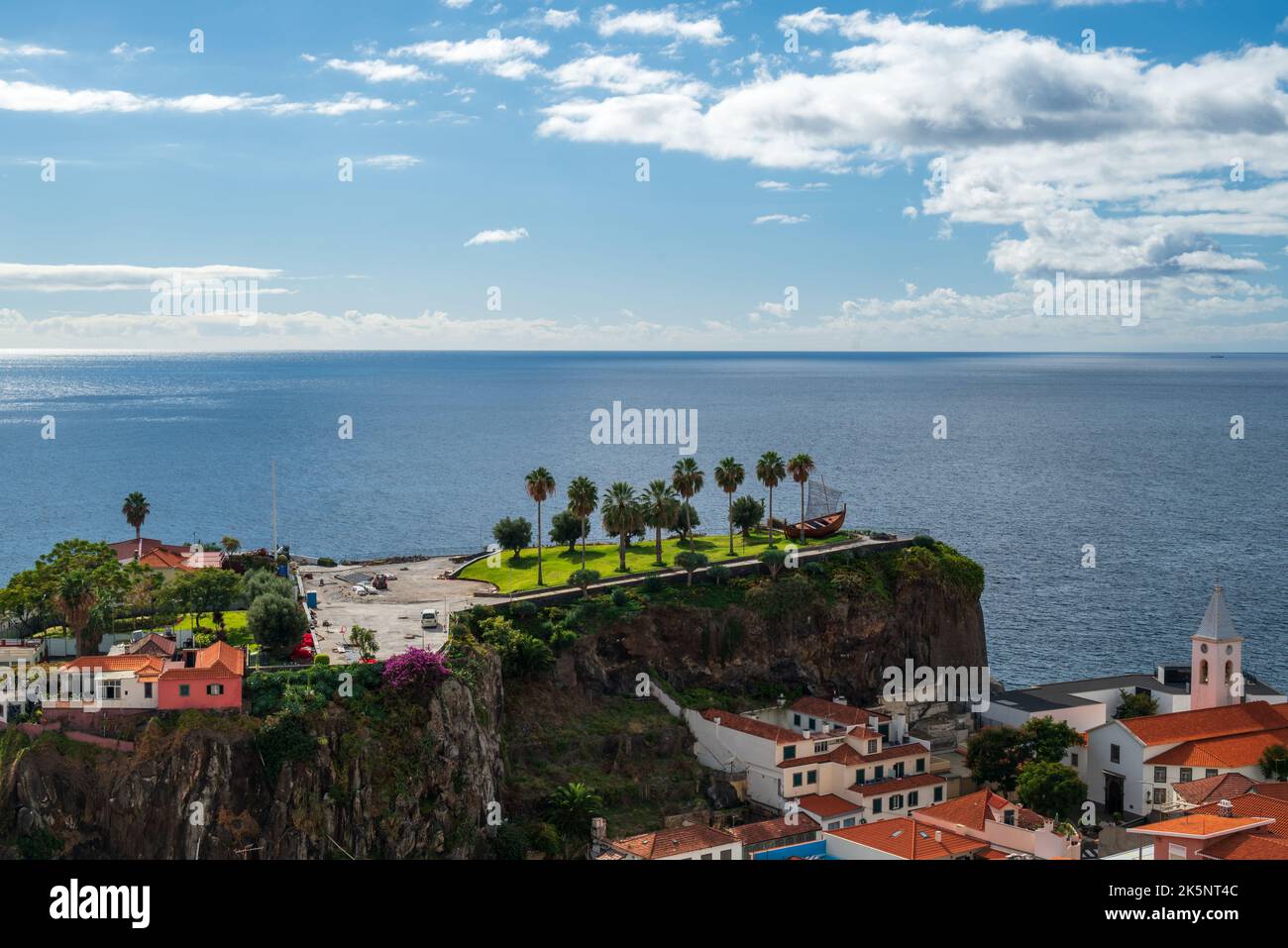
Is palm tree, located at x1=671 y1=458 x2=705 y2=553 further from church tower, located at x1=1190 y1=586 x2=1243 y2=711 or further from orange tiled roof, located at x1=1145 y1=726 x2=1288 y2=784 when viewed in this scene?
church tower, located at x1=1190 y1=586 x2=1243 y2=711

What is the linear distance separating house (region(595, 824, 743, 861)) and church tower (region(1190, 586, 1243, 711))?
3604 centimetres

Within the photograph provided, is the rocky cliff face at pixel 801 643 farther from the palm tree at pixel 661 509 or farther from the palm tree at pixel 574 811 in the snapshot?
the palm tree at pixel 574 811

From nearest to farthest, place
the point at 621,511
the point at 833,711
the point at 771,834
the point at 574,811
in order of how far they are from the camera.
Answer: the point at 771,834
the point at 574,811
the point at 833,711
the point at 621,511

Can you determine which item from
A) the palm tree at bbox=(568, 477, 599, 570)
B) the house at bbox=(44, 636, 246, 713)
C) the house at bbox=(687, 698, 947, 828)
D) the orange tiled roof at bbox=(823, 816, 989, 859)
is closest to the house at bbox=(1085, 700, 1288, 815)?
the house at bbox=(687, 698, 947, 828)

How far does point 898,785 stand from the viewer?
68312 mm

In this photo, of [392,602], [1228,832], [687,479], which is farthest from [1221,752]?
[392,602]

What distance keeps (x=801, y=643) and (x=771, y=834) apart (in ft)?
70.4

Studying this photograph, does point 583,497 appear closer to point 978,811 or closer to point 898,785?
point 898,785

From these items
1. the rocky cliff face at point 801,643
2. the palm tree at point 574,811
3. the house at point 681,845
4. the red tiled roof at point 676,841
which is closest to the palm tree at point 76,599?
the palm tree at point 574,811

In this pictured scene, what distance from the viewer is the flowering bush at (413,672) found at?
60.0m

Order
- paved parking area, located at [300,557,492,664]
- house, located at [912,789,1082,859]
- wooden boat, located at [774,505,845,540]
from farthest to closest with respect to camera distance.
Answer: wooden boat, located at [774,505,845,540], paved parking area, located at [300,557,492,664], house, located at [912,789,1082,859]

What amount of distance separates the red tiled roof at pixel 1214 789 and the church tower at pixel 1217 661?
12.8m

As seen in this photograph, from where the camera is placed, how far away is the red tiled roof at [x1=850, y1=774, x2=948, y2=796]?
67188 mm
